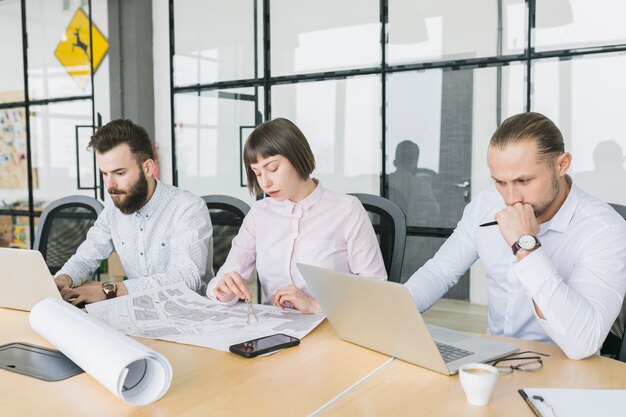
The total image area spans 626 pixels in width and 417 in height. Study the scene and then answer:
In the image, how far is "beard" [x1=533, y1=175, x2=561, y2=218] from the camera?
160 centimetres

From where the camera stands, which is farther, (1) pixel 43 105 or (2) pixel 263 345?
(1) pixel 43 105

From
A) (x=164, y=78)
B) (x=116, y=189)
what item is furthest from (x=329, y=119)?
(x=116, y=189)

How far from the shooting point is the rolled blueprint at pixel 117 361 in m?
1.09

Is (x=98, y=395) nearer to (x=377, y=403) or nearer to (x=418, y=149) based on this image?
(x=377, y=403)

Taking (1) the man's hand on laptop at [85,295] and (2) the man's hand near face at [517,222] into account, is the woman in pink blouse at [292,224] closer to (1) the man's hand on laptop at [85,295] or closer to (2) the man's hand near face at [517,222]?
(1) the man's hand on laptop at [85,295]

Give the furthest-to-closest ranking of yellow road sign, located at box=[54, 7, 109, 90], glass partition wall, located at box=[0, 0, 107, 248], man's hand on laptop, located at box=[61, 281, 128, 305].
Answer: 1. glass partition wall, located at box=[0, 0, 107, 248]
2. yellow road sign, located at box=[54, 7, 109, 90]
3. man's hand on laptop, located at box=[61, 281, 128, 305]

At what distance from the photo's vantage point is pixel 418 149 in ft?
13.0

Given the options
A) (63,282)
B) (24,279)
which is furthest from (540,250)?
(63,282)

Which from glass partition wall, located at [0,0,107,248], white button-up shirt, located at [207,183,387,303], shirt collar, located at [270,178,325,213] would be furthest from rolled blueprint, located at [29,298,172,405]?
glass partition wall, located at [0,0,107,248]

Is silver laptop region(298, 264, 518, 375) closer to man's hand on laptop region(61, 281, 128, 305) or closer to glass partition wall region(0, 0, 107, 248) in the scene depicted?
man's hand on laptop region(61, 281, 128, 305)

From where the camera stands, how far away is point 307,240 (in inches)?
82.7

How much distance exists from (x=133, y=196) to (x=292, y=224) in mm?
732

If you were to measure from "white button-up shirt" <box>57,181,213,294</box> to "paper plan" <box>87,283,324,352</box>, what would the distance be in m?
0.44

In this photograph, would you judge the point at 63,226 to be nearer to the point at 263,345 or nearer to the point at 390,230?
the point at 390,230
